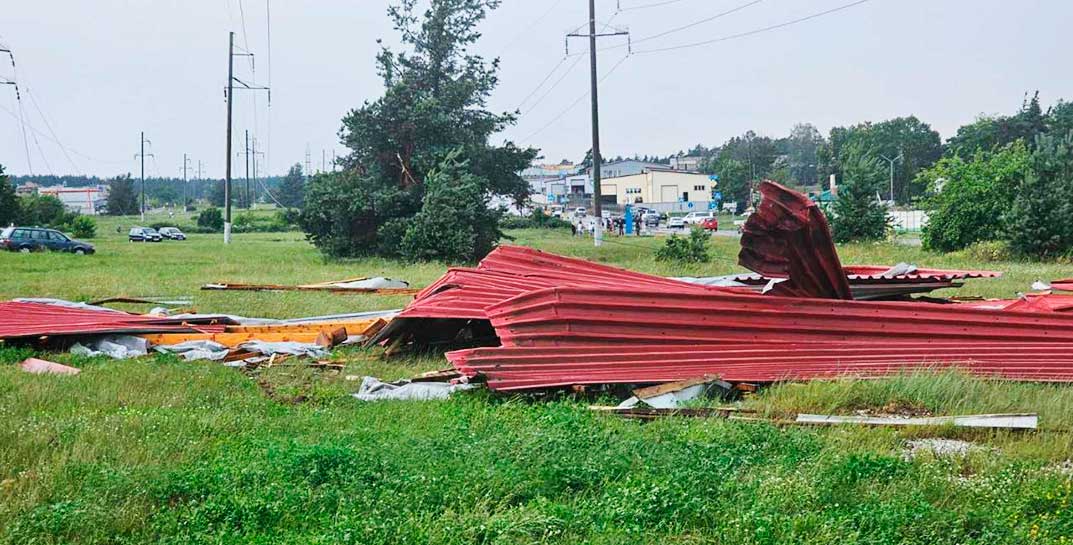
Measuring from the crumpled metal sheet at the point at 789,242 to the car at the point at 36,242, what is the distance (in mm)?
28891

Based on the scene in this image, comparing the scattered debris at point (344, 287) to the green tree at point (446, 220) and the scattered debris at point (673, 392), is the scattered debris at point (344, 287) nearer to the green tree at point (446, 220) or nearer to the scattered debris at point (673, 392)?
the green tree at point (446, 220)

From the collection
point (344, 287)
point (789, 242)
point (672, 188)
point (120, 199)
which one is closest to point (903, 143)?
point (672, 188)

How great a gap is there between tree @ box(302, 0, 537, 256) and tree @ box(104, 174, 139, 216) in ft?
234

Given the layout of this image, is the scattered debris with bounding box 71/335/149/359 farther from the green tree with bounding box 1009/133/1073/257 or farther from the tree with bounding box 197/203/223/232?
the tree with bounding box 197/203/223/232

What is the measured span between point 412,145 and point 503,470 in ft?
81.9

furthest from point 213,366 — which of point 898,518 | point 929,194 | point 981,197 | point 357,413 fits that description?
point 929,194

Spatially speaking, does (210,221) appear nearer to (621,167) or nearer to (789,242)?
(789,242)

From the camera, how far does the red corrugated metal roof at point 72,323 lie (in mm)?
8961

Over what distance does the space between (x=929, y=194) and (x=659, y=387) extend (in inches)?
997

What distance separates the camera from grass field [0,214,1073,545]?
3.99 metres

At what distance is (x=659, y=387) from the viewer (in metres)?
6.49

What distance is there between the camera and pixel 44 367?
307 inches

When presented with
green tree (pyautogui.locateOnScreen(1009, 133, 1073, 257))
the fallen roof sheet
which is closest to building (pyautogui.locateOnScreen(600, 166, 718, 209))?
green tree (pyautogui.locateOnScreen(1009, 133, 1073, 257))

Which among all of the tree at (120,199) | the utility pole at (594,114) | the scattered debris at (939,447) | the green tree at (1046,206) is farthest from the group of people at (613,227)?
the tree at (120,199)
